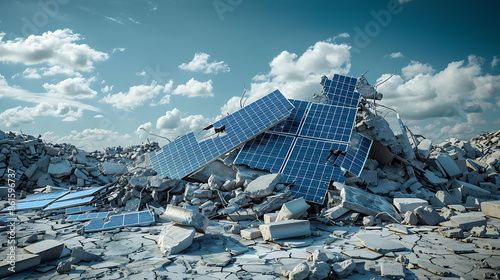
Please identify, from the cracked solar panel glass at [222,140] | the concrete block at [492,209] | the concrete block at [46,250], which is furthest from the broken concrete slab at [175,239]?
the concrete block at [492,209]

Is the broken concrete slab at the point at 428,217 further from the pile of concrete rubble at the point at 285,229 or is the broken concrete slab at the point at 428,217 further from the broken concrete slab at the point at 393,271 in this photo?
the broken concrete slab at the point at 393,271

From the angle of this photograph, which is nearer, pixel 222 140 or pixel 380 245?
pixel 380 245

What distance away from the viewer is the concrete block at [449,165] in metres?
12.5

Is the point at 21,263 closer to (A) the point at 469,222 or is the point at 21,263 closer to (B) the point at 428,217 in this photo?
(B) the point at 428,217

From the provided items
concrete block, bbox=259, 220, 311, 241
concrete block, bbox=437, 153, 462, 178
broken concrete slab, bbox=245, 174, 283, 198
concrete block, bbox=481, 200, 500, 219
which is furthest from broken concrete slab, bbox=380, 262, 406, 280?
concrete block, bbox=437, 153, 462, 178

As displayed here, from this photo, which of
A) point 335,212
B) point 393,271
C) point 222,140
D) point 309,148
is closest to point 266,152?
point 309,148

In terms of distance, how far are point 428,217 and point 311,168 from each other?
148 inches

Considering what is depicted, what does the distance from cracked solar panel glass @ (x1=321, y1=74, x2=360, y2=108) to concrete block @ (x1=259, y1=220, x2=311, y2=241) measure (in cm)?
857

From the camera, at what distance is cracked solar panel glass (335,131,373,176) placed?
10055 mm

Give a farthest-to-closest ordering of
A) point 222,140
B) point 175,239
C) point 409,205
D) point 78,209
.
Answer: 1. point 222,140
2. point 78,209
3. point 409,205
4. point 175,239

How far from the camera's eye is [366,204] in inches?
323

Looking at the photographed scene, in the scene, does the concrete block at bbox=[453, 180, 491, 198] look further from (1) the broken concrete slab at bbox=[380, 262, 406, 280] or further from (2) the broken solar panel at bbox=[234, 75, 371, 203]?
(1) the broken concrete slab at bbox=[380, 262, 406, 280]

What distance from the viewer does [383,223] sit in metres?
7.63

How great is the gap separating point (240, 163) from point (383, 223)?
16.5ft
